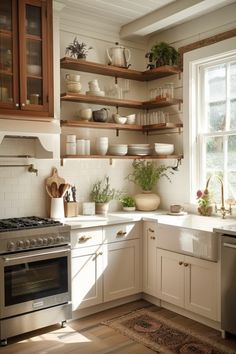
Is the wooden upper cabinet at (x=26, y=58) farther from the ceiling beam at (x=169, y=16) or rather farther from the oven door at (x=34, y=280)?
the oven door at (x=34, y=280)

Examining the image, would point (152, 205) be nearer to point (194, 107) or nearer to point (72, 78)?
point (194, 107)

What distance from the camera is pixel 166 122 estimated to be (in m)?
4.15

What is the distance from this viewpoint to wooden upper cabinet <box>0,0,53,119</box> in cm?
315

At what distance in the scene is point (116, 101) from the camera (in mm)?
4004

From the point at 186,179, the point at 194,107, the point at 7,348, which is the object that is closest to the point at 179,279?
the point at 186,179

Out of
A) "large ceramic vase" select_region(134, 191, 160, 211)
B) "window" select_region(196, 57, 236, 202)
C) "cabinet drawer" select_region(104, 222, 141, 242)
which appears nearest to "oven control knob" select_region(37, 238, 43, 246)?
"cabinet drawer" select_region(104, 222, 141, 242)

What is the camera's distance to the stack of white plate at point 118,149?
13.2ft

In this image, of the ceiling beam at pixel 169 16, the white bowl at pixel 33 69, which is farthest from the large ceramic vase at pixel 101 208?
the ceiling beam at pixel 169 16

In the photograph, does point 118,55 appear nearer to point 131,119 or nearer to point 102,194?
point 131,119

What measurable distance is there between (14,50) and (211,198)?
7.66ft

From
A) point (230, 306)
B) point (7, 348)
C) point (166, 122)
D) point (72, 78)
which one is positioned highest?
point (72, 78)

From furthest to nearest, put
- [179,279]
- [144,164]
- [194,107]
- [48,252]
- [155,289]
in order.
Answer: [144,164] < [194,107] < [155,289] < [179,279] < [48,252]

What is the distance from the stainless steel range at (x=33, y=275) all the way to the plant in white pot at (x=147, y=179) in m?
1.26

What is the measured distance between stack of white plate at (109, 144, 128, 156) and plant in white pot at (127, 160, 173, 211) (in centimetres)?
43
